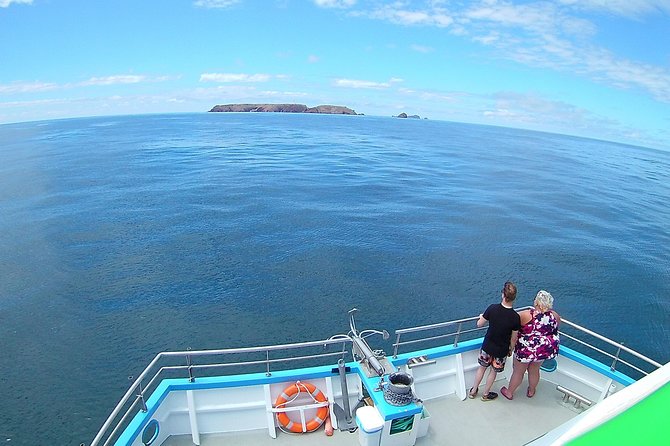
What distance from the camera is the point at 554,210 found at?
106 ft

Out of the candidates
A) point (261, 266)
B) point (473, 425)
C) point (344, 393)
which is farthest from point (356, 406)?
point (261, 266)

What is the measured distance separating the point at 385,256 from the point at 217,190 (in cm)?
1996

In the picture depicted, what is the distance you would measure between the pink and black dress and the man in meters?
0.20

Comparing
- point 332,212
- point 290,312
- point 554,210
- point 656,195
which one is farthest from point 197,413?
point 656,195

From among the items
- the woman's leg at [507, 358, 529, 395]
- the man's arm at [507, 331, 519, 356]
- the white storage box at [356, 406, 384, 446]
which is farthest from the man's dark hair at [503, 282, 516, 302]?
the white storage box at [356, 406, 384, 446]

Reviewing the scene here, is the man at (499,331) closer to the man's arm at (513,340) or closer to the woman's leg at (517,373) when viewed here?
the man's arm at (513,340)

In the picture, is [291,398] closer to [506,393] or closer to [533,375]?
[506,393]

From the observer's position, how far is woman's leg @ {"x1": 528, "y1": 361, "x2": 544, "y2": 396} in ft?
21.7

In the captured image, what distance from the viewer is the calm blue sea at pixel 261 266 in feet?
42.2

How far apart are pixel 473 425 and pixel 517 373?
1.21 metres

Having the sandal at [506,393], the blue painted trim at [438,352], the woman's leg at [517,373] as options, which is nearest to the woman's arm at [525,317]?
the woman's leg at [517,373]

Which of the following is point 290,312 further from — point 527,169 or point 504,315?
point 527,169

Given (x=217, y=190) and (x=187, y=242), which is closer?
(x=187, y=242)

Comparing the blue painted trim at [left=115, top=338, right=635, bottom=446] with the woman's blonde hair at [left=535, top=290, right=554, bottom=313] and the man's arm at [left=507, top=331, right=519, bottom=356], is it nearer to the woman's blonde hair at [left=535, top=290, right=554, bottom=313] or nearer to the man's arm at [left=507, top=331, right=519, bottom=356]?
the man's arm at [left=507, top=331, right=519, bottom=356]
